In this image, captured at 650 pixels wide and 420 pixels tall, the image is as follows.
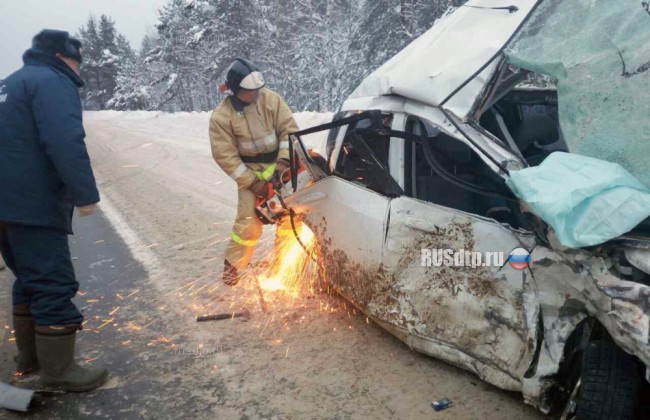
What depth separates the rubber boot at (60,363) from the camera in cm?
293

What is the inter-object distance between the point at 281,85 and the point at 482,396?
29.5m

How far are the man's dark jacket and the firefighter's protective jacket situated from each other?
1.33 meters

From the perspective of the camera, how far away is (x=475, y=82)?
8.71 ft

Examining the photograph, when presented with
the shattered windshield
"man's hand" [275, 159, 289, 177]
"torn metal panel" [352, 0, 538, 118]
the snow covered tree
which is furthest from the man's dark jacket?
the snow covered tree

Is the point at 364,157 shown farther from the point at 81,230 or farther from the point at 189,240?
the point at 81,230

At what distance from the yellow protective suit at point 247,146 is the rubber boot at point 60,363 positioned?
159 cm

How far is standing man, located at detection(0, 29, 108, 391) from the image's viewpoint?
9.27ft

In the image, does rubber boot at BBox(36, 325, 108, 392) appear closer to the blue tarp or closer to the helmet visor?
the helmet visor

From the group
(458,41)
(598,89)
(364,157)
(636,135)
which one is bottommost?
(364,157)

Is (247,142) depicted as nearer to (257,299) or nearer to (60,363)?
(257,299)

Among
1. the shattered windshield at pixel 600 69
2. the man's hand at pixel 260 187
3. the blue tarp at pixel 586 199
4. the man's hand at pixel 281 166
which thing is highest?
the shattered windshield at pixel 600 69

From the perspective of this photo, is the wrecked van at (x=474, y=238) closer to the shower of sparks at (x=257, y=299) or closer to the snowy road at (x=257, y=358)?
the snowy road at (x=257, y=358)

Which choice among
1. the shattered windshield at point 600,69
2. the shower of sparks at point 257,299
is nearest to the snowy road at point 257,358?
the shower of sparks at point 257,299

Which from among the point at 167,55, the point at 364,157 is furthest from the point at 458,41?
the point at 167,55
